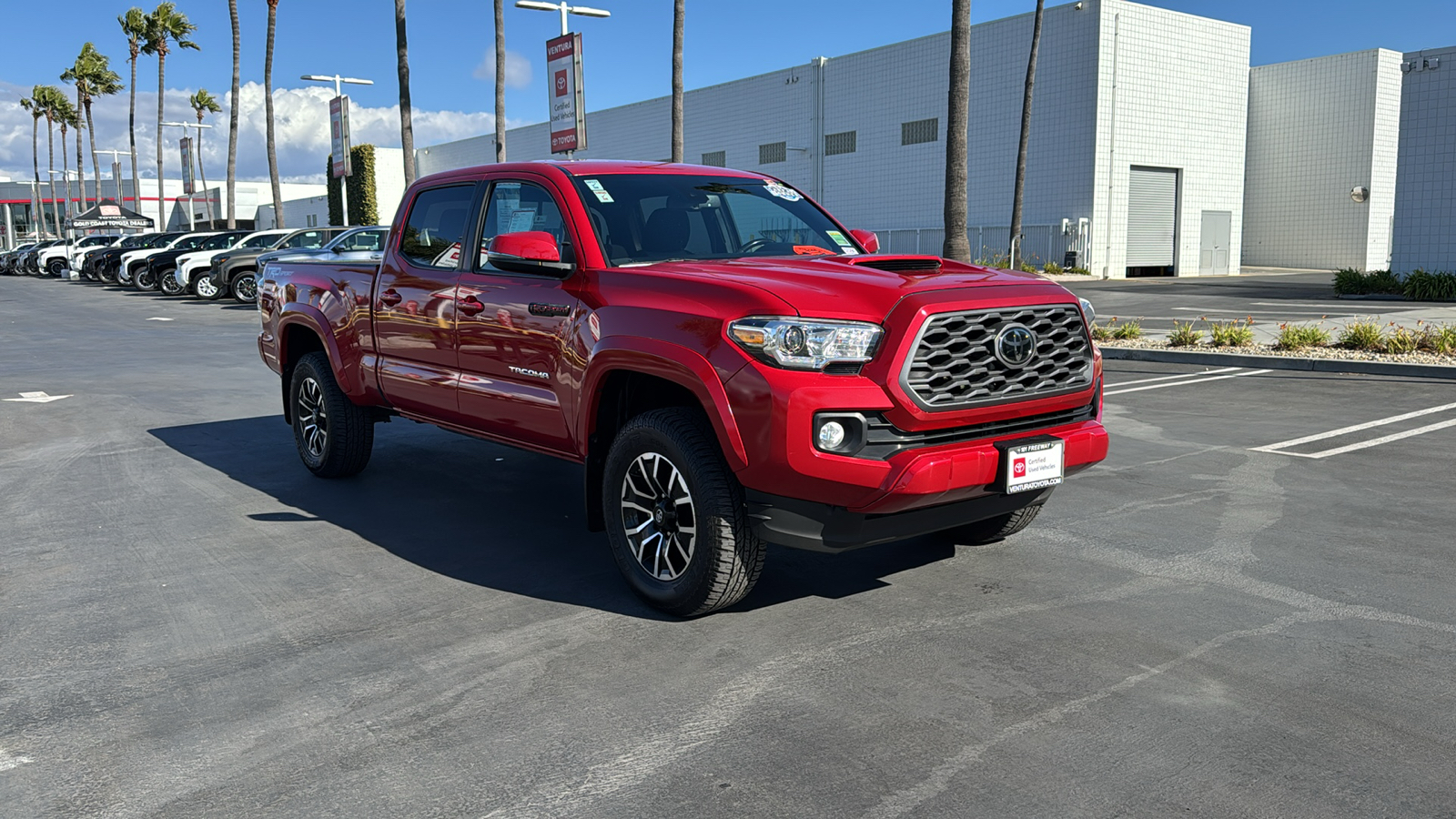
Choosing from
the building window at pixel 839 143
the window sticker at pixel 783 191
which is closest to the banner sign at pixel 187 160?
the building window at pixel 839 143

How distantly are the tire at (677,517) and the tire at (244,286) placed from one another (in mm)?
25576

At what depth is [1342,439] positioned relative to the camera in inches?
348

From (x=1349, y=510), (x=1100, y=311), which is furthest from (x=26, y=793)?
(x=1100, y=311)

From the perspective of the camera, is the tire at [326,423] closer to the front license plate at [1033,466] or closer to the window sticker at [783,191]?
the window sticker at [783,191]

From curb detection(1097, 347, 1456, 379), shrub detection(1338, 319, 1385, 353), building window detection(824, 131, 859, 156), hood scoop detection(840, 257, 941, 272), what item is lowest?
curb detection(1097, 347, 1456, 379)

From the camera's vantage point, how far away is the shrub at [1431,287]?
2328cm

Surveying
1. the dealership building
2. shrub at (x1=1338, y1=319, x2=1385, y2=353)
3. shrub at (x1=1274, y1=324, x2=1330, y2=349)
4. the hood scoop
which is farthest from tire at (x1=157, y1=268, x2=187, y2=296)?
the hood scoop

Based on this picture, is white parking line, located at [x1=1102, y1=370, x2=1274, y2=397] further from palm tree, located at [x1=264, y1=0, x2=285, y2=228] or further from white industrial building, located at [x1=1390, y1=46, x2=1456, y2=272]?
palm tree, located at [x1=264, y1=0, x2=285, y2=228]

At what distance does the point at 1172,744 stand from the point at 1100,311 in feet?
65.5

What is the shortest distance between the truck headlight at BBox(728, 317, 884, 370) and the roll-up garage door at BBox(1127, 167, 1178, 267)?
34779 mm

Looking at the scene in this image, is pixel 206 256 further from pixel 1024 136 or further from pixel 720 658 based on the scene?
pixel 720 658

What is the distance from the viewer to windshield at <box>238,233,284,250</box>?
30.4 m

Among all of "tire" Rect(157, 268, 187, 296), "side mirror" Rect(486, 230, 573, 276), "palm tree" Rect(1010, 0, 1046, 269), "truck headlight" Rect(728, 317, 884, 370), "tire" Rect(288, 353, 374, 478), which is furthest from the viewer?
"tire" Rect(157, 268, 187, 296)

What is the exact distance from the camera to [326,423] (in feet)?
24.9
